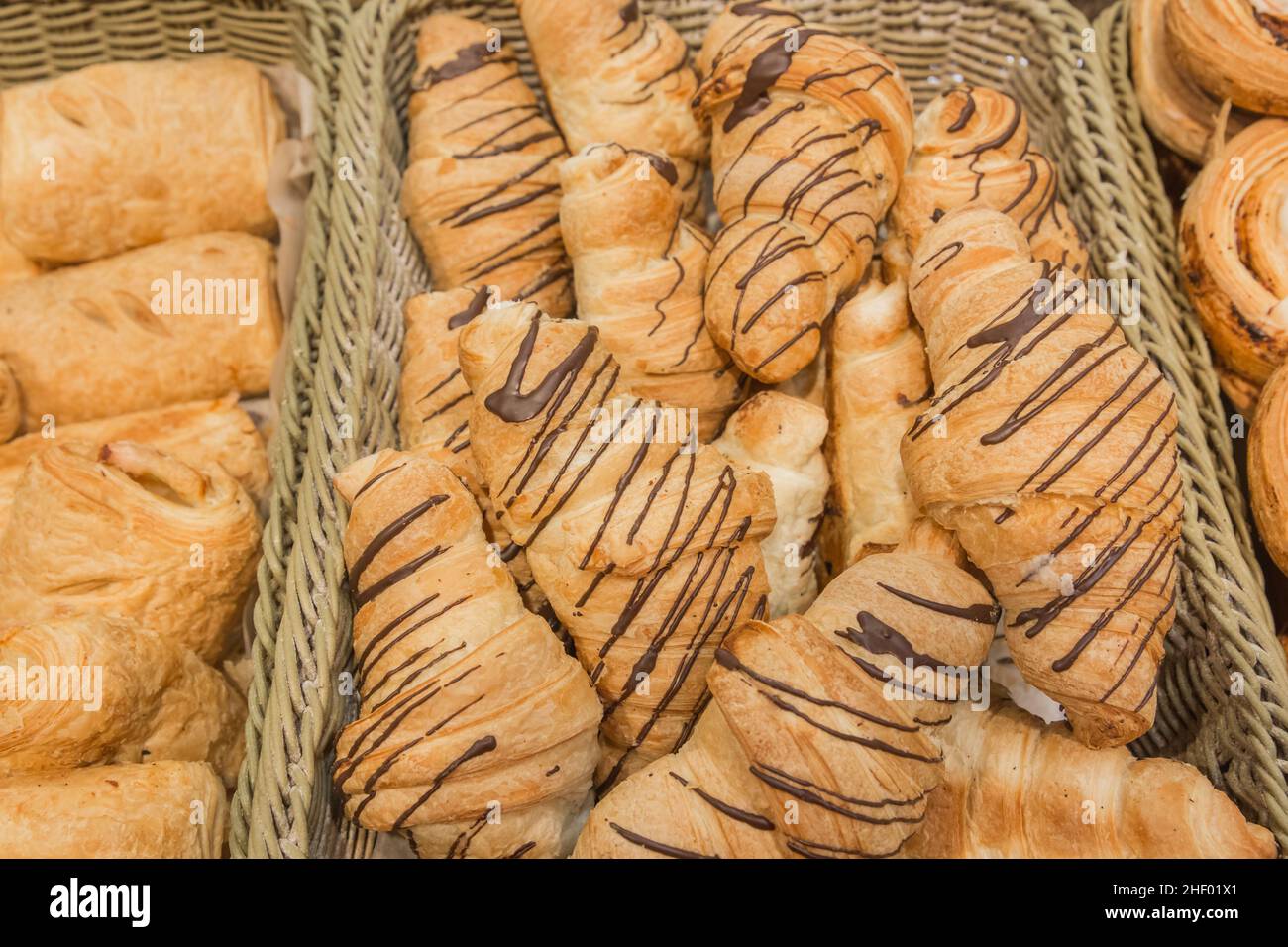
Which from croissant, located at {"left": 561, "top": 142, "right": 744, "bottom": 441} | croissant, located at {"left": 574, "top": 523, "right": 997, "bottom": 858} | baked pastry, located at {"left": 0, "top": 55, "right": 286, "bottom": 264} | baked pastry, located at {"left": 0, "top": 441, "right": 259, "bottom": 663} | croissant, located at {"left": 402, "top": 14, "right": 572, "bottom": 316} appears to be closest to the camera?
croissant, located at {"left": 574, "top": 523, "right": 997, "bottom": 858}

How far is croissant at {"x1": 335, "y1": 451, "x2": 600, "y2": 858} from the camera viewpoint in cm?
148

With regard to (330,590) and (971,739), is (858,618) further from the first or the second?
(330,590)

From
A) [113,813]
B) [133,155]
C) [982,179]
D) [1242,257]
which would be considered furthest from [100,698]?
[1242,257]

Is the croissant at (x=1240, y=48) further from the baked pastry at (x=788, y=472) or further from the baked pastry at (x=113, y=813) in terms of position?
the baked pastry at (x=113, y=813)

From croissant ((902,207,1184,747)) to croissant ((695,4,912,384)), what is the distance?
1.19 feet

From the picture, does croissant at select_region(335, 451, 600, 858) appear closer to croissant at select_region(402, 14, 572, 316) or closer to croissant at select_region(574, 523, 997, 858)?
croissant at select_region(574, 523, 997, 858)

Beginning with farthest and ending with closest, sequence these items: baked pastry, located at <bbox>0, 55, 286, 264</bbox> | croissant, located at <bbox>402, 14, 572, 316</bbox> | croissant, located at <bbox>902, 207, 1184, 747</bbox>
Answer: baked pastry, located at <bbox>0, 55, 286, 264</bbox>
croissant, located at <bbox>402, 14, 572, 316</bbox>
croissant, located at <bbox>902, 207, 1184, 747</bbox>

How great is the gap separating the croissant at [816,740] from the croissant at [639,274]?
61 cm

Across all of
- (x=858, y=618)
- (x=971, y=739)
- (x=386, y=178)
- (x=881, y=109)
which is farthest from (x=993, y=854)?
(x=386, y=178)

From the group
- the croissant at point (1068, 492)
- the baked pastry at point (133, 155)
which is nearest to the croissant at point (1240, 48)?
the croissant at point (1068, 492)

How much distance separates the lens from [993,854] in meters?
1.53

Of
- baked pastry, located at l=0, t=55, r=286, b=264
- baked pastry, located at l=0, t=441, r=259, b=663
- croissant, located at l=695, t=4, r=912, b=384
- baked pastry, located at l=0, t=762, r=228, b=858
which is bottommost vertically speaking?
baked pastry, located at l=0, t=762, r=228, b=858

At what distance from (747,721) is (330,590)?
2.62 ft

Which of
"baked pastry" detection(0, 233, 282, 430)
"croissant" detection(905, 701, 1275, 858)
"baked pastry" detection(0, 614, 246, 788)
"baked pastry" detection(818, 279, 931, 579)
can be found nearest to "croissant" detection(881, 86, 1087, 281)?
"baked pastry" detection(818, 279, 931, 579)
